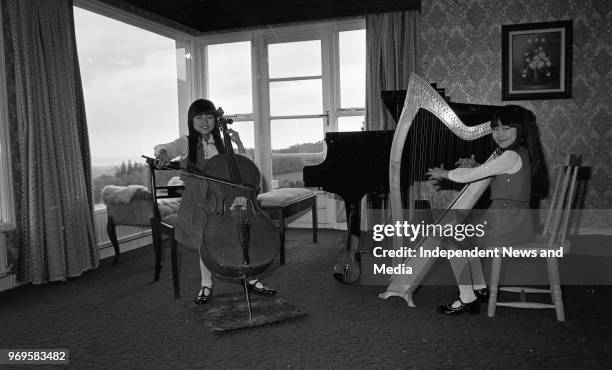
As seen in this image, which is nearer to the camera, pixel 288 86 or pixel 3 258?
pixel 3 258

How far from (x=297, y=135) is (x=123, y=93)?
1.85 m

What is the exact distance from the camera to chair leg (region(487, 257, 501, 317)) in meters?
2.61

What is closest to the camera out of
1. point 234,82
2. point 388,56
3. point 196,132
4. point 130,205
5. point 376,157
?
point 196,132

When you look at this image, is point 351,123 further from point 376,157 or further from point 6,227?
point 6,227

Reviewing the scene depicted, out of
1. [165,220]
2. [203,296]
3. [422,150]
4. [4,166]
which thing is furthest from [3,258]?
[422,150]

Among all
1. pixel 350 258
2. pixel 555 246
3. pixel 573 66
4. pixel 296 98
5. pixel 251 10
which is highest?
pixel 251 10

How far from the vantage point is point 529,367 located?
6.91 ft

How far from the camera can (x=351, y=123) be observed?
5488 mm

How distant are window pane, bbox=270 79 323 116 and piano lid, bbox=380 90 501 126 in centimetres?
228

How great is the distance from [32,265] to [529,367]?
10.2ft

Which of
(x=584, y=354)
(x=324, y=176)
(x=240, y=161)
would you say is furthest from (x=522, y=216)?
(x=240, y=161)

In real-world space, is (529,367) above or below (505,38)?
below

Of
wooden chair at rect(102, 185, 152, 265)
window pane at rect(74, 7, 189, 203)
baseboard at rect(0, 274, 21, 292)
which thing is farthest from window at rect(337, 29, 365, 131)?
baseboard at rect(0, 274, 21, 292)

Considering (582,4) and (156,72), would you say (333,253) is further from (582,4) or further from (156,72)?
(582,4)
